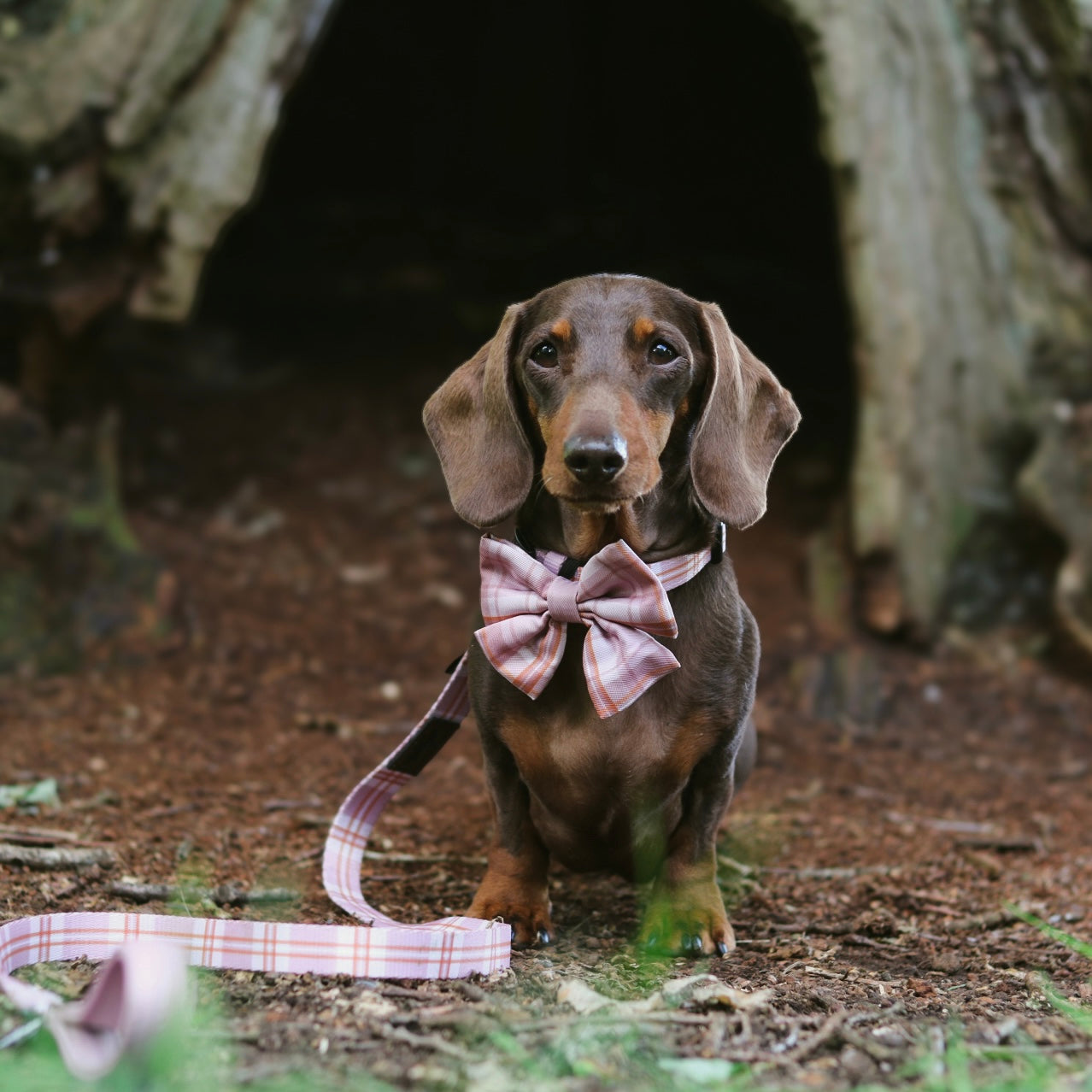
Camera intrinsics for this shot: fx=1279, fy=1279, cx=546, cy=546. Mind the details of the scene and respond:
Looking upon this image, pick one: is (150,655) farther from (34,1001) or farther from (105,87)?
(34,1001)

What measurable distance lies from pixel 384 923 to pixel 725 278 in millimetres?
6156

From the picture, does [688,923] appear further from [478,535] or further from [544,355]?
[478,535]

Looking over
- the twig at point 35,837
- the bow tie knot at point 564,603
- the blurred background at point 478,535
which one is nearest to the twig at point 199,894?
the blurred background at point 478,535

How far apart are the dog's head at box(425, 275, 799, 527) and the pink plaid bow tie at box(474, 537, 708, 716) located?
6.5 inches

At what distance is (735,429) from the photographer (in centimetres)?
285

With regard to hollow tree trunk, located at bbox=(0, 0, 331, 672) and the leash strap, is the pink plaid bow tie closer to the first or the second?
the leash strap

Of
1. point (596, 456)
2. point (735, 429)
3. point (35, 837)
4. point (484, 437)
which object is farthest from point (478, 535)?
point (596, 456)

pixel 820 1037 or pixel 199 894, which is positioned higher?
pixel 820 1037

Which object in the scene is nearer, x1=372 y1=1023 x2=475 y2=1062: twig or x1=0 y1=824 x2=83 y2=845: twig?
x1=372 y1=1023 x2=475 y2=1062: twig

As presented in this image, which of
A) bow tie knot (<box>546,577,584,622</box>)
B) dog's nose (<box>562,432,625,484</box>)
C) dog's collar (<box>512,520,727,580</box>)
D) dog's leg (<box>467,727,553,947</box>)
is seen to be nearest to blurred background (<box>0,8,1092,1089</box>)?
dog's leg (<box>467,727,553,947</box>)

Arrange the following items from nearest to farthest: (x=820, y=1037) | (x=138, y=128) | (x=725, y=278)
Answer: (x=820, y=1037) → (x=138, y=128) → (x=725, y=278)

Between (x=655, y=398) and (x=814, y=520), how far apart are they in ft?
13.3

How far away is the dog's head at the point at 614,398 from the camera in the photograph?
2.73m

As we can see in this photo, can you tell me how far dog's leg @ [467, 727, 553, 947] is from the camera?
2811 mm
